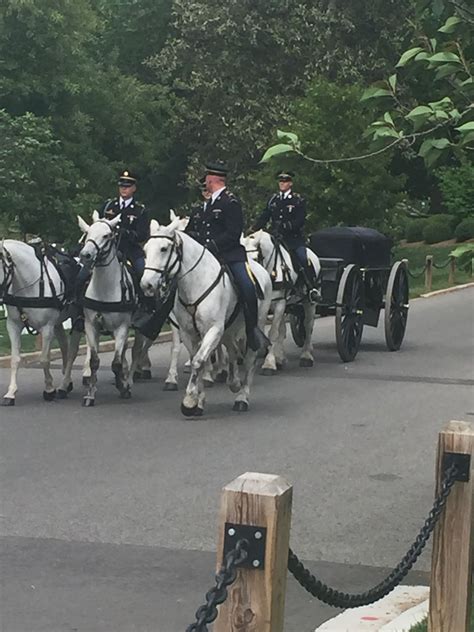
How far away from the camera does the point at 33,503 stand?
928 centimetres

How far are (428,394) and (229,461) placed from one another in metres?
5.36

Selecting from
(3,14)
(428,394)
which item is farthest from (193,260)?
(3,14)

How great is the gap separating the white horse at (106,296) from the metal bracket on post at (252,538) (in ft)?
34.1

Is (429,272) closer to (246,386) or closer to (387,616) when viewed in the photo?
(246,386)

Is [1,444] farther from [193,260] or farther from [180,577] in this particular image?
[180,577]

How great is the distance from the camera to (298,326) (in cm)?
1983

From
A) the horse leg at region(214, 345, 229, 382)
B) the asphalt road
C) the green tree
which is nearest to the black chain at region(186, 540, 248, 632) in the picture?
the asphalt road

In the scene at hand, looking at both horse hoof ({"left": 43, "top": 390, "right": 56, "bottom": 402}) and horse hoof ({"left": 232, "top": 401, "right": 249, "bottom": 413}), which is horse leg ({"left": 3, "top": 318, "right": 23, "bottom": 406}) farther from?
horse hoof ({"left": 232, "top": 401, "right": 249, "bottom": 413})

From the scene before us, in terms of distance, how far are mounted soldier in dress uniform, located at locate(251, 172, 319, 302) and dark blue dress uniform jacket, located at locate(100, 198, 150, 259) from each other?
2822mm

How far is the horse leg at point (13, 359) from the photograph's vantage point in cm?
1411

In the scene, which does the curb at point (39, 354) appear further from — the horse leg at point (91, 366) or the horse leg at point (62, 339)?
the horse leg at point (91, 366)

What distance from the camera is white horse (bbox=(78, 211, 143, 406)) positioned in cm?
1392

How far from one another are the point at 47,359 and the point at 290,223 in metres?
4.91

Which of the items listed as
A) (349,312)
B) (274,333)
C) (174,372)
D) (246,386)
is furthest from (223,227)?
(349,312)
